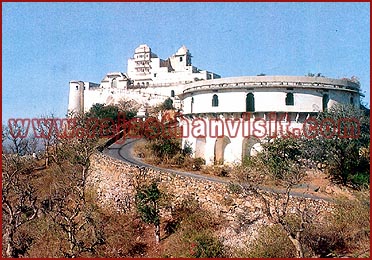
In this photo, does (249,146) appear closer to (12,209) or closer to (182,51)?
(12,209)

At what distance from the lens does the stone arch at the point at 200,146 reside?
29328 mm

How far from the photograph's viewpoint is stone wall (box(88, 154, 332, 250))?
646 inches

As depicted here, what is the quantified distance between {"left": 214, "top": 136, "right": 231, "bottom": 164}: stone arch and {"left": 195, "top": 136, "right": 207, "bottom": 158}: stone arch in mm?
1193

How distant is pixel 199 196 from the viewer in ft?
61.9

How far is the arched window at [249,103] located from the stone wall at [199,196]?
9.49 m

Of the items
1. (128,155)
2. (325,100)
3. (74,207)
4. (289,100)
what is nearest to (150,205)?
(74,207)

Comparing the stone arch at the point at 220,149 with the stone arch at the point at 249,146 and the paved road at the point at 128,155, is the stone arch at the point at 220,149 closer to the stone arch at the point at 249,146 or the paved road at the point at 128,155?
the stone arch at the point at 249,146

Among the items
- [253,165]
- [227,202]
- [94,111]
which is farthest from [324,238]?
[94,111]

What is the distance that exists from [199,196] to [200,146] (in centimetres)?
1083

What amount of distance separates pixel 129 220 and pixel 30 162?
54.0ft

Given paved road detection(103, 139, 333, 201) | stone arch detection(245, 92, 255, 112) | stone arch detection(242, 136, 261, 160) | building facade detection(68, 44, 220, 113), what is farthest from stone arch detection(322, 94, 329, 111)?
building facade detection(68, 44, 220, 113)

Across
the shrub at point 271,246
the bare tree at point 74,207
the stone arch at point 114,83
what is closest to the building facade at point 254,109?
the bare tree at point 74,207

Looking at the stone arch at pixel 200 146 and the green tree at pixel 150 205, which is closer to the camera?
the green tree at pixel 150 205

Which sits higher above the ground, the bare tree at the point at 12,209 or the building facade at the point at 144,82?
the building facade at the point at 144,82
